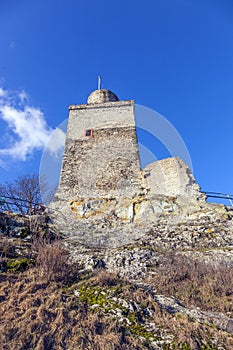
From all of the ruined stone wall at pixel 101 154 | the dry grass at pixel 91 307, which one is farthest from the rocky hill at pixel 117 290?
the ruined stone wall at pixel 101 154

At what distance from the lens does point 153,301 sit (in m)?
5.06

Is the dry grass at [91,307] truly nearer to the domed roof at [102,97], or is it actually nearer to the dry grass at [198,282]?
the dry grass at [198,282]

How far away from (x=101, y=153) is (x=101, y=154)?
87 mm

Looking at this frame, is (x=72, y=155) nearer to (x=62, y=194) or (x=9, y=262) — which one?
(x=62, y=194)

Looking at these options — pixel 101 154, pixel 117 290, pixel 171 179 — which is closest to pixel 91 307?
pixel 117 290

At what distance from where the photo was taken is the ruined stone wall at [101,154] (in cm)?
1578

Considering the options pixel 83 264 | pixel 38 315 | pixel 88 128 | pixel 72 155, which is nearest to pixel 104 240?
pixel 83 264

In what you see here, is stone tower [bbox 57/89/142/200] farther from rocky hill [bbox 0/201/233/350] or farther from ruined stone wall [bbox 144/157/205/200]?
rocky hill [bbox 0/201/233/350]

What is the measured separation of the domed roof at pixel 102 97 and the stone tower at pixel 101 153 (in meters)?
0.22

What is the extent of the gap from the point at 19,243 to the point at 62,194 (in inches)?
299

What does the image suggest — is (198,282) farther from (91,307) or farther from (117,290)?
(91,307)

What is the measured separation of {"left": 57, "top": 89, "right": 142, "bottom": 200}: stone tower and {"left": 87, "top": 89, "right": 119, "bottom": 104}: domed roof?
8.9 inches

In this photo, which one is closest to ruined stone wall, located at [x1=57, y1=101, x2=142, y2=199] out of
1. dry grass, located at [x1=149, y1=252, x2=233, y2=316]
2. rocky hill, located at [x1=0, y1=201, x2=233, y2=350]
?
rocky hill, located at [x1=0, y1=201, x2=233, y2=350]

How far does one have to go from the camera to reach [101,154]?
56.5 ft
